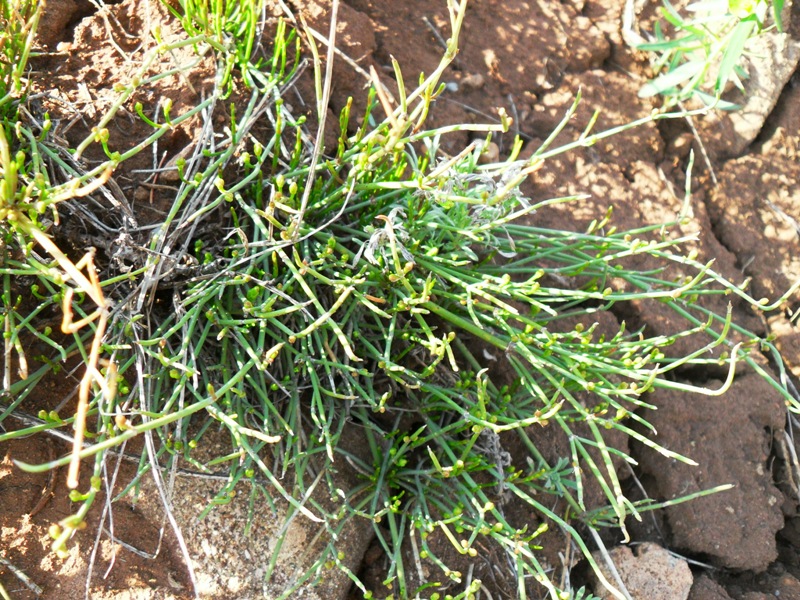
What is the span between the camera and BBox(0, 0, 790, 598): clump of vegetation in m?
1.60

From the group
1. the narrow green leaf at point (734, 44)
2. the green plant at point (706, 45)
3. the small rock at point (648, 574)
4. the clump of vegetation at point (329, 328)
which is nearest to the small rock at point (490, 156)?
the clump of vegetation at point (329, 328)

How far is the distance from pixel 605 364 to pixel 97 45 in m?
1.42

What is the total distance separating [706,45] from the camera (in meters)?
2.20

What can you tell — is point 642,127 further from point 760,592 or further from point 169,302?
point 169,302

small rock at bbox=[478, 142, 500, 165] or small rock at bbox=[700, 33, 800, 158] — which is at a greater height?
small rock at bbox=[700, 33, 800, 158]

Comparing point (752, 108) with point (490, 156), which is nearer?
point (490, 156)

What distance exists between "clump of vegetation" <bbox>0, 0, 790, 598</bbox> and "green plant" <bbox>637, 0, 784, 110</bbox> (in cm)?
62

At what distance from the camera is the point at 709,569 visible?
86.3 inches

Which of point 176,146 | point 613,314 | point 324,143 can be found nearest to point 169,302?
point 176,146

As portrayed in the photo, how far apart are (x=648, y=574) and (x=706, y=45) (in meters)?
1.43

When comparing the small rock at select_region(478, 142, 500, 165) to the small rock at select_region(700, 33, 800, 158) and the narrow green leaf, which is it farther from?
the small rock at select_region(700, 33, 800, 158)

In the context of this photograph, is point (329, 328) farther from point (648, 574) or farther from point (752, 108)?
point (752, 108)

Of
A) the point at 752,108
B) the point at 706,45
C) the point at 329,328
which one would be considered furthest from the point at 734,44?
the point at 329,328

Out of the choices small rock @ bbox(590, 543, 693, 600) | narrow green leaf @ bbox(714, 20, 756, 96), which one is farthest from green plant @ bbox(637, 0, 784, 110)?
small rock @ bbox(590, 543, 693, 600)
